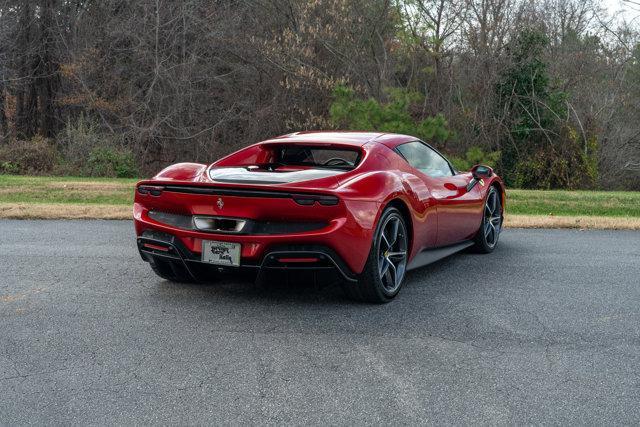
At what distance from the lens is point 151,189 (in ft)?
18.2

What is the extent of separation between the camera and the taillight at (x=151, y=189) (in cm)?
549

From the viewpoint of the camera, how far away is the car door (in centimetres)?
648

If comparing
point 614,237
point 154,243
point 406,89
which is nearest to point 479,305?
point 154,243

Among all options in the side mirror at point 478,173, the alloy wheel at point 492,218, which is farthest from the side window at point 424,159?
the alloy wheel at point 492,218

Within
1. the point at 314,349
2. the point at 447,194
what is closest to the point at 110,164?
the point at 447,194

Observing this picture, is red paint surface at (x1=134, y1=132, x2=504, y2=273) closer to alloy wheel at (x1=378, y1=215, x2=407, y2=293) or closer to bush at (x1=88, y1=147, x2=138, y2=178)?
alloy wheel at (x1=378, y1=215, x2=407, y2=293)

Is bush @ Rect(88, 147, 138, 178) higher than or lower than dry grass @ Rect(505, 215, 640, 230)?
lower

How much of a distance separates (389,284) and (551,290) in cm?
141

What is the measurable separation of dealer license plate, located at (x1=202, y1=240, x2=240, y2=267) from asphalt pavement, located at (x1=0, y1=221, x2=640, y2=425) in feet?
1.12

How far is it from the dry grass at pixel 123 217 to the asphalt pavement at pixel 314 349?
383 centimetres

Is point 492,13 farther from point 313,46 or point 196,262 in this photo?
point 196,262

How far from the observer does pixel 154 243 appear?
216 inches

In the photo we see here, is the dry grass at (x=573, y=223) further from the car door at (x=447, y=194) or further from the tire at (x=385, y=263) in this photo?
the tire at (x=385, y=263)

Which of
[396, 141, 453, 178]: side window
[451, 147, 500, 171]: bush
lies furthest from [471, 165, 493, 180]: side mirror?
[451, 147, 500, 171]: bush
